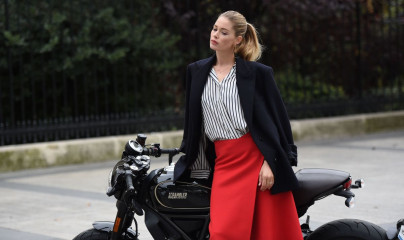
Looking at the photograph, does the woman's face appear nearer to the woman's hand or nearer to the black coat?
the black coat

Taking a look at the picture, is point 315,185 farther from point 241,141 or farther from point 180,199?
point 180,199

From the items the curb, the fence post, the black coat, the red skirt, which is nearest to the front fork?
the black coat

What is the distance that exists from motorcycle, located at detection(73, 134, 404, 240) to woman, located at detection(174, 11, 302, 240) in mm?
100

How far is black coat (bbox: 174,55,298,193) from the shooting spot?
14.0 ft

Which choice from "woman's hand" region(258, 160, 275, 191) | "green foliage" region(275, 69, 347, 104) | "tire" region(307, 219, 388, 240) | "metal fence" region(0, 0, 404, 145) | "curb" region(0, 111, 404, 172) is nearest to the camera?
"woman's hand" region(258, 160, 275, 191)

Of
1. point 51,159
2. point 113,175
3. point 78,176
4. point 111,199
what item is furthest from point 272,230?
point 51,159

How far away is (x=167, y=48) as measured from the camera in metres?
12.2

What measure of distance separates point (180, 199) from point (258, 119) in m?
0.55

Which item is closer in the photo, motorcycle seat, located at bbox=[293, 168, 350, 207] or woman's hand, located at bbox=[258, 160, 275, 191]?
woman's hand, located at bbox=[258, 160, 275, 191]

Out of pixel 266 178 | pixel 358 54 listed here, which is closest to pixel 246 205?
pixel 266 178

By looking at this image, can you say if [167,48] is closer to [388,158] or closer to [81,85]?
[81,85]

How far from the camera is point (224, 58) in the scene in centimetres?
446

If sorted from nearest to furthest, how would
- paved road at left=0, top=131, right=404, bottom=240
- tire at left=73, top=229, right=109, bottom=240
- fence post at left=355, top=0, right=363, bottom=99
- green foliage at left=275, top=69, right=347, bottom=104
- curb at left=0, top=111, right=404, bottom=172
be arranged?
tire at left=73, top=229, right=109, bottom=240, paved road at left=0, top=131, right=404, bottom=240, curb at left=0, top=111, right=404, bottom=172, green foliage at left=275, top=69, right=347, bottom=104, fence post at left=355, top=0, right=363, bottom=99

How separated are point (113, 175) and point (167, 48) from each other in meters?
7.91
